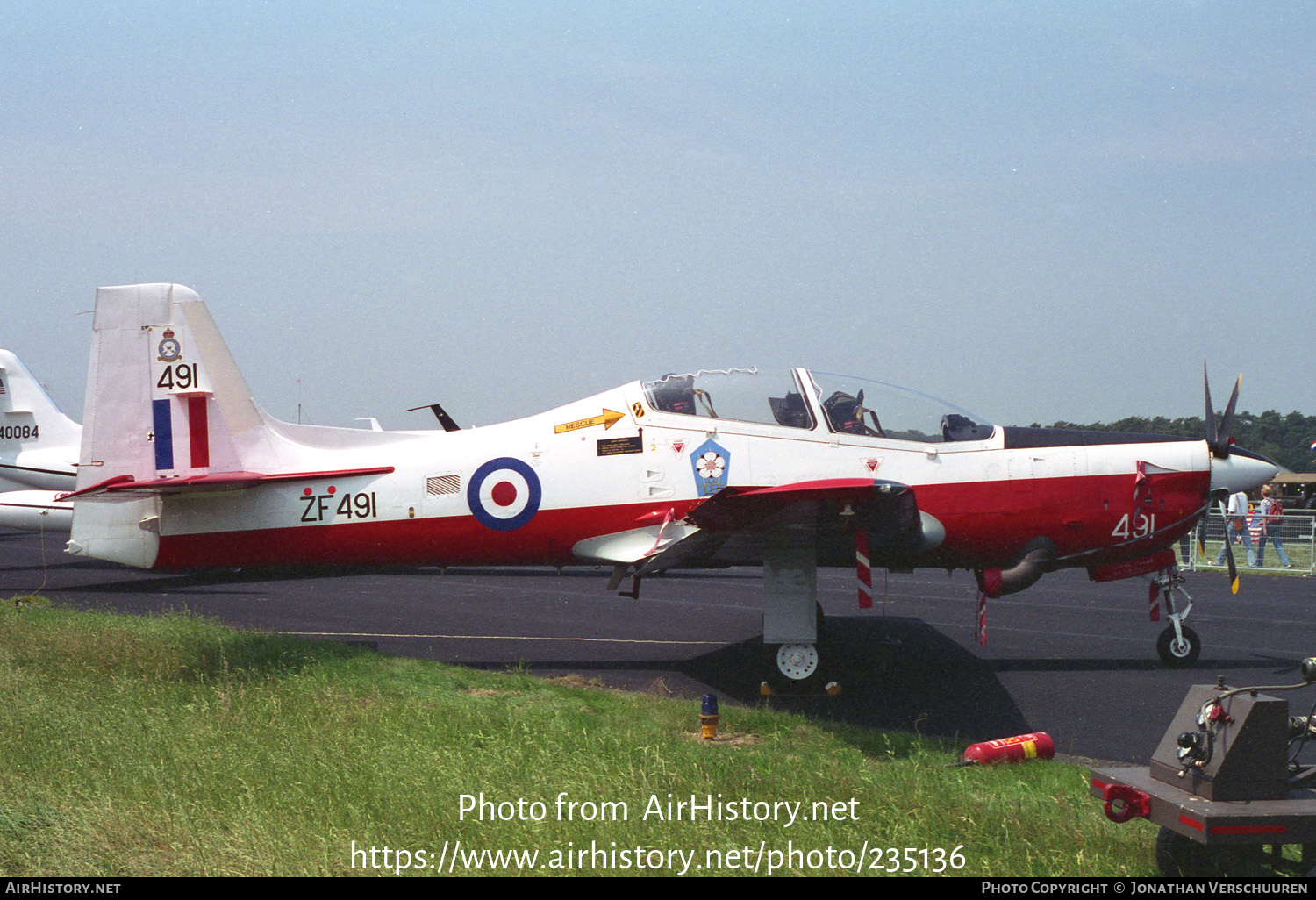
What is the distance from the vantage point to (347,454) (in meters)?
9.10

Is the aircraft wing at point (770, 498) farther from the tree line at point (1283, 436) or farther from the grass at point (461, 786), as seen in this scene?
the tree line at point (1283, 436)

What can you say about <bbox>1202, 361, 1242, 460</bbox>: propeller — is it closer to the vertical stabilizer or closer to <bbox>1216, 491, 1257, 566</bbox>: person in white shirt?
<bbox>1216, 491, 1257, 566</bbox>: person in white shirt

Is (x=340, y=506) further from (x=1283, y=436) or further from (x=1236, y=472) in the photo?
(x=1283, y=436)

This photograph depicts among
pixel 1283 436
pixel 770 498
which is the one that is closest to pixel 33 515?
pixel 770 498

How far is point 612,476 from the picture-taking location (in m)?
8.66

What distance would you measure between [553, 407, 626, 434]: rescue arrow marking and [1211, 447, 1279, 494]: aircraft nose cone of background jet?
5.67 m

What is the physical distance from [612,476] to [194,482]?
383 cm

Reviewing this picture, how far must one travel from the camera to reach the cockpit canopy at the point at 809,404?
853 centimetres

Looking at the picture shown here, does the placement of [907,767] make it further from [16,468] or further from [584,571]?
[16,468]

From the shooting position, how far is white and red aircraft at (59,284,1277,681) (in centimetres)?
848

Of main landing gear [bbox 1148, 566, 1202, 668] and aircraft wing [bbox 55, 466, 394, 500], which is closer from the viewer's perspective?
aircraft wing [bbox 55, 466, 394, 500]

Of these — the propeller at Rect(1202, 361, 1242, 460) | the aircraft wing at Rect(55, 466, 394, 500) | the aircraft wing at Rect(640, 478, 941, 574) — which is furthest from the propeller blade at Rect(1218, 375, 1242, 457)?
the aircraft wing at Rect(55, 466, 394, 500)

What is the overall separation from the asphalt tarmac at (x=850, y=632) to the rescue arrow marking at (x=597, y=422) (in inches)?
93.7

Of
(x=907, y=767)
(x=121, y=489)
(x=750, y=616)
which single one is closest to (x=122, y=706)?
(x=121, y=489)
